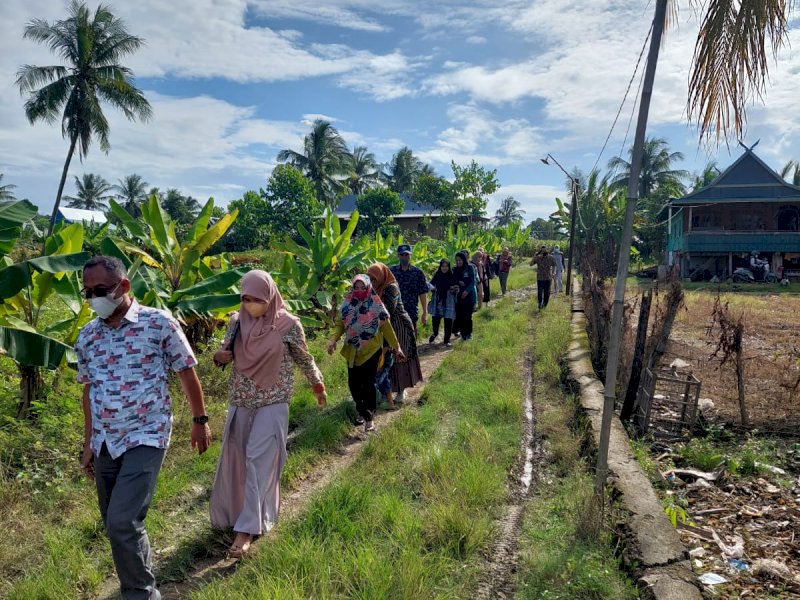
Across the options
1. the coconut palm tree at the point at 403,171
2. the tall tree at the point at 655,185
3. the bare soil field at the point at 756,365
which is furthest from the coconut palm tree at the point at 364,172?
the bare soil field at the point at 756,365

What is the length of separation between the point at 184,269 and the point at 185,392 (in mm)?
4456

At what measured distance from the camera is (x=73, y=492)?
4.16 m

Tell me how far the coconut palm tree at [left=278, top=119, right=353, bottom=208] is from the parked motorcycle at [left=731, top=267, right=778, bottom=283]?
1158 inches

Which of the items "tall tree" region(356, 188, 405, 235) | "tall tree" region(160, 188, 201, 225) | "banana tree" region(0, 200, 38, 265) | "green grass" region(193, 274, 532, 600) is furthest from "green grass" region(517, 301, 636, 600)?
"tall tree" region(160, 188, 201, 225)

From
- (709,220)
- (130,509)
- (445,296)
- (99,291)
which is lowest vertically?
(130,509)

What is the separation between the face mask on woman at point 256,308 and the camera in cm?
349

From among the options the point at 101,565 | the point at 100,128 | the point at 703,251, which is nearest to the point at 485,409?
the point at 101,565

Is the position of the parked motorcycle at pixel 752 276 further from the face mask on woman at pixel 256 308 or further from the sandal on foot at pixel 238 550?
the sandal on foot at pixel 238 550

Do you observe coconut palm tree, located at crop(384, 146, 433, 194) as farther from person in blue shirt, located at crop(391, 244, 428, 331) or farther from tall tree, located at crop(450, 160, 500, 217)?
person in blue shirt, located at crop(391, 244, 428, 331)

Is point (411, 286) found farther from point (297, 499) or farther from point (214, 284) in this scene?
point (297, 499)

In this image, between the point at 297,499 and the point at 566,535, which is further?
the point at 297,499

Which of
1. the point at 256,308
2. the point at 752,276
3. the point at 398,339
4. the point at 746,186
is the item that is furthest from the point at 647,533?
the point at 746,186

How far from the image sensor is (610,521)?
3.58 m

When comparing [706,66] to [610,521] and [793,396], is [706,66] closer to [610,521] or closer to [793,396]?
[610,521]
